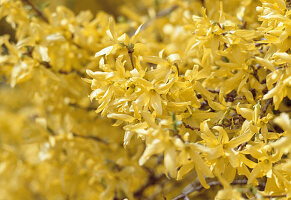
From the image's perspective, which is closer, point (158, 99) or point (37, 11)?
point (158, 99)

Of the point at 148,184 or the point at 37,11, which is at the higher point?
the point at 37,11

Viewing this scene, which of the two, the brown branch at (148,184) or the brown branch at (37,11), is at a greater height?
the brown branch at (37,11)

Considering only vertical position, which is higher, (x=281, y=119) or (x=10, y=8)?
(x=281, y=119)

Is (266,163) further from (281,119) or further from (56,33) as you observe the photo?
(56,33)

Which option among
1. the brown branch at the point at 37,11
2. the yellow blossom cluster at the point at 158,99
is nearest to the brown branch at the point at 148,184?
the yellow blossom cluster at the point at 158,99

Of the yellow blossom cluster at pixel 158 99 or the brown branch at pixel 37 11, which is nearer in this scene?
the yellow blossom cluster at pixel 158 99

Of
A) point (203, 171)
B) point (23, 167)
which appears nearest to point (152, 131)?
point (203, 171)

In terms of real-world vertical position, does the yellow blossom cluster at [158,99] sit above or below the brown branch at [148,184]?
above

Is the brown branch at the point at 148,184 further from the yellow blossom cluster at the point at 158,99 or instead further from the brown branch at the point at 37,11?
the brown branch at the point at 37,11

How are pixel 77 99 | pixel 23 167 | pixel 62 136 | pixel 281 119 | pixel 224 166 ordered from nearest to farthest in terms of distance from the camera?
pixel 281 119, pixel 224 166, pixel 62 136, pixel 77 99, pixel 23 167
